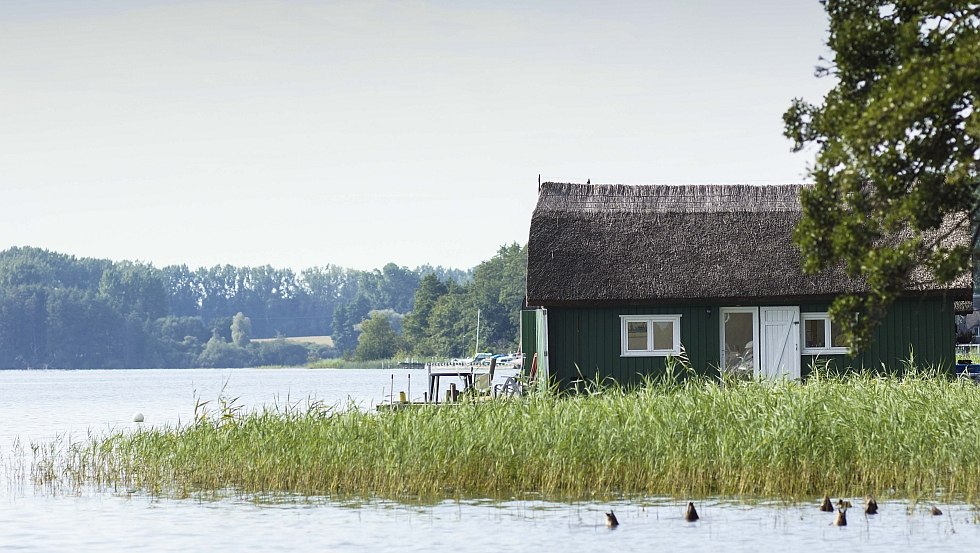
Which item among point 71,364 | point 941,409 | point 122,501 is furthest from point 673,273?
point 71,364

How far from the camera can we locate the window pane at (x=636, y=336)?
84.4 feet

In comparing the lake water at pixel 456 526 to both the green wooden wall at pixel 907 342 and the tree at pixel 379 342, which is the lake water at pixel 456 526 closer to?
the green wooden wall at pixel 907 342

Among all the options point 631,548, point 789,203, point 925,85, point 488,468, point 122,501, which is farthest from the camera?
point 789,203

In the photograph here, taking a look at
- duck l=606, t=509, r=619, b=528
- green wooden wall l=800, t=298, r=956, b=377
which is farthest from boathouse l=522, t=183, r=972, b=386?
duck l=606, t=509, r=619, b=528

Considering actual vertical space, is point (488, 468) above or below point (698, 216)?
below

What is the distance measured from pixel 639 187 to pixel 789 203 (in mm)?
3080

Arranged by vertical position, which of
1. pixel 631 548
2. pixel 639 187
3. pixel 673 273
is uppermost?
pixel 639 187

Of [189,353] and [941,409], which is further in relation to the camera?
[189,353]

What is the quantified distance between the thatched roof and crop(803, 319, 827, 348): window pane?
2.20 feet

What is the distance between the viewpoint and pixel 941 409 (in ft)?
55.7

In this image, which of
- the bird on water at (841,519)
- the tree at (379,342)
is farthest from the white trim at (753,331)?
the tree at (379,342)

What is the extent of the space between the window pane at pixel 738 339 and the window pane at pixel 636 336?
5.66ft

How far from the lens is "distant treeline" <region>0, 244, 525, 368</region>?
132 m

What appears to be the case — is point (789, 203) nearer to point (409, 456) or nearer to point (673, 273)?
point (673, 273)
